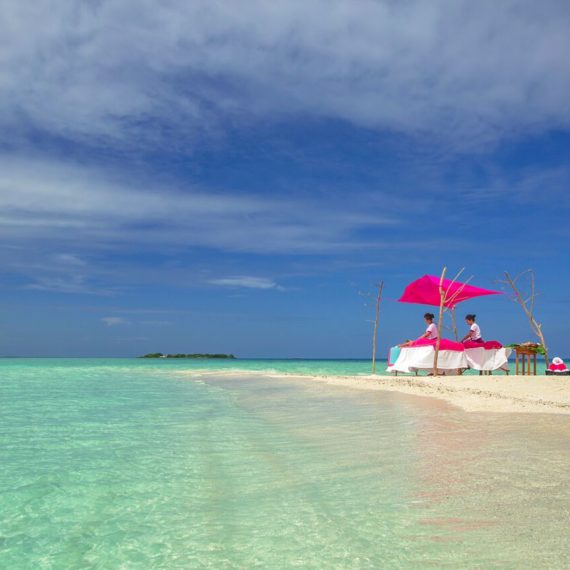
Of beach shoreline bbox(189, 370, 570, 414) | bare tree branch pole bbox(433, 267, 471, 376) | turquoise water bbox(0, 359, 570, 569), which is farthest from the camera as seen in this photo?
bare tree branch pole bbox(433, 267, 471, 376)

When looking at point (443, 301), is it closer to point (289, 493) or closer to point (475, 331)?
point (475, 331)

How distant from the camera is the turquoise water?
8.13ft

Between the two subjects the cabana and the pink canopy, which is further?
the pink canopy

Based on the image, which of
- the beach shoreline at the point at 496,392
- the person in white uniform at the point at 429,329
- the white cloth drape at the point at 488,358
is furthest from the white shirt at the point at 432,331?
the beach shoreline at the point at 496,392

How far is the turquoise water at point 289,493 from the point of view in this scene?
97.5 inches

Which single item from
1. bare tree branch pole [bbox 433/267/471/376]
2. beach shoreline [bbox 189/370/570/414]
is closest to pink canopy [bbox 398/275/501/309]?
bare tree branch pole [bbox 433/267/471/376]

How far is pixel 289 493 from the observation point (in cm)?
346

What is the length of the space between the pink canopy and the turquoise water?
33.6 ft

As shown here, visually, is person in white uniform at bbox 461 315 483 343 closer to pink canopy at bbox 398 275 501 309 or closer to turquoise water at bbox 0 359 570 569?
pink canopy at bbox 398 275 501 309

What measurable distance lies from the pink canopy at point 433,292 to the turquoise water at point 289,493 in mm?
10229

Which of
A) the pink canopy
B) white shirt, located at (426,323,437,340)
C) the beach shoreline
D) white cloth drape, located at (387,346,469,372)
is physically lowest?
the beach shoreline

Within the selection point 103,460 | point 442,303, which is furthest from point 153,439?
point 442,303

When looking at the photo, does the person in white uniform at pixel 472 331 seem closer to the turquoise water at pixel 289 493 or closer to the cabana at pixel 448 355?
the cabana at pixel 448 355

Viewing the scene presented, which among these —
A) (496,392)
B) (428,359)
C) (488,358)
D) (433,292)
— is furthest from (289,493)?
(433,292)
